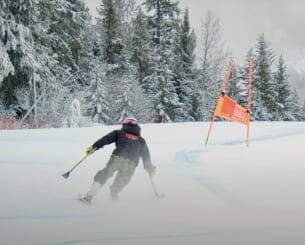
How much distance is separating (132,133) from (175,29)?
22.8 metres

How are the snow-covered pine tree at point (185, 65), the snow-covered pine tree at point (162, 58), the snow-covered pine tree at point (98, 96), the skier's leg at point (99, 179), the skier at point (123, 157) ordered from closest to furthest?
the skier's leg at point (99, 179) → the skier at point (123, 157) → the snow-covered pine tree at point (98, 96) → the snow-covered pine tree at point (162, 58) → the snow-covered pine tree at point (185, 65)

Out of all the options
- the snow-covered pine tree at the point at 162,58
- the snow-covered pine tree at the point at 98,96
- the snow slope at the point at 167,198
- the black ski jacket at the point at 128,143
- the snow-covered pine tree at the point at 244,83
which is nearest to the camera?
the snow slope at the point at 167,198

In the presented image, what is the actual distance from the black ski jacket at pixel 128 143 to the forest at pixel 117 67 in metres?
9.36

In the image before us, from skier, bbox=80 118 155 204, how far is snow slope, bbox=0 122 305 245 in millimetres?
250

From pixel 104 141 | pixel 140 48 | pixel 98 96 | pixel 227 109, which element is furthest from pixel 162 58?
pixel 104 141

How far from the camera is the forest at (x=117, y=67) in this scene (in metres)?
12.8

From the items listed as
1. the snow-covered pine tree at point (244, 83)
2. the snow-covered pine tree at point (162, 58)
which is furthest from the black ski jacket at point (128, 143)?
the snow-covered pine tree at point (244, 83)

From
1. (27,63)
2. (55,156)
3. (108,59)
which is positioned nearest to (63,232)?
(55,156)

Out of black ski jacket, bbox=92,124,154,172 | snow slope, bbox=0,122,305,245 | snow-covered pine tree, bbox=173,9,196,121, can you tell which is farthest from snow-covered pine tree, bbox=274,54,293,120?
black ski jacket, bbox=92,124,154,172

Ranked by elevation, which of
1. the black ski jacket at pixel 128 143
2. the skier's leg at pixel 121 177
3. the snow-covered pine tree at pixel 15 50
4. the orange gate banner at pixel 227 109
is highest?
the snow-covered pine tree at pixel 15 50

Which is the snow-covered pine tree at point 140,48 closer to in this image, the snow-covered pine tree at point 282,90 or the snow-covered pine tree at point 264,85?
the snow-covered pine tree at point 264,85

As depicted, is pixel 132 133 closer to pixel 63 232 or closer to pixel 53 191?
pixel 53 191

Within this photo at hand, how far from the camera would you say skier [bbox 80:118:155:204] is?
144 inches

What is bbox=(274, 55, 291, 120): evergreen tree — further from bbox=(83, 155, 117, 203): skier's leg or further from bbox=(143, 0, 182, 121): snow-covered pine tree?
bbox=(83, 155, 117, 203): skier's leg
